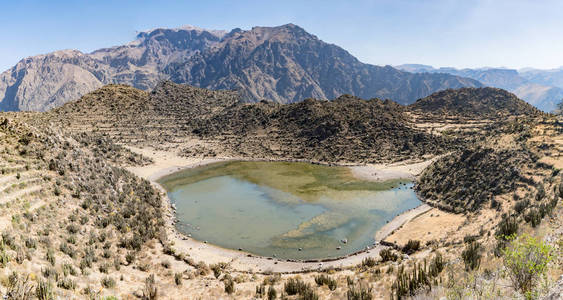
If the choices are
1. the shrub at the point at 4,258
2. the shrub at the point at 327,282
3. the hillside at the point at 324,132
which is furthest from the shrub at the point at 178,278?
the hillside at the point at 324,132

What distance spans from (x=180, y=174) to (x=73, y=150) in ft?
73.4

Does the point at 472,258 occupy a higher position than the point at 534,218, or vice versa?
the point at 534,218

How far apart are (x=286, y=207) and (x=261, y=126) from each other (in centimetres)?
3731

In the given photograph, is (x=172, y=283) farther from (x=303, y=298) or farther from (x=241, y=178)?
(x=241, y=178)

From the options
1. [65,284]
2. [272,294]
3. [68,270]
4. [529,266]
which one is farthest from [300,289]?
[68,270]

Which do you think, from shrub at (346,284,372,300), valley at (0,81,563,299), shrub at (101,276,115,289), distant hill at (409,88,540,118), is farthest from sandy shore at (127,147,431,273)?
distant hill at (409,88,540,118)

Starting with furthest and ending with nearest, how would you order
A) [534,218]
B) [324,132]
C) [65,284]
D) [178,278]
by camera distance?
[324,132] < [178,278] < [534,218] < [65,284]

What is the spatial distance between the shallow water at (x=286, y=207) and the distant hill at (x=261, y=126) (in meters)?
10.4

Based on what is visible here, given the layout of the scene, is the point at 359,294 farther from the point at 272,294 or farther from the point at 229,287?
the point at 229,287

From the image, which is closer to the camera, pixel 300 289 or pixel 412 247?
pixel 300 289

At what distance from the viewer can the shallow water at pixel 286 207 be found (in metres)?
24.0

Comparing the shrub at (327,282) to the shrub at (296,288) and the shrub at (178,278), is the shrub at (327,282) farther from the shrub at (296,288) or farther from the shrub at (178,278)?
the shrub at (178,278)

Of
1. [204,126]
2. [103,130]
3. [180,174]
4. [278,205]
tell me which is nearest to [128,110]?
[103,130]

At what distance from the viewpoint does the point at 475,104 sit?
64.6 m
